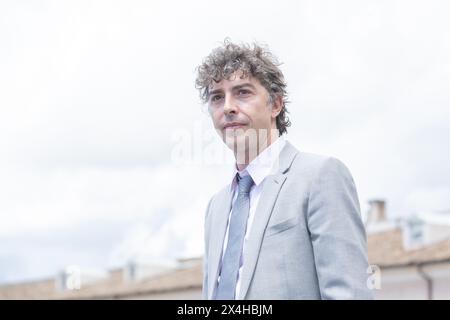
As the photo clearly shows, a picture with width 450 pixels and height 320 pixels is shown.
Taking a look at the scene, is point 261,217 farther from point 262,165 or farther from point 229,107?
point 229,107

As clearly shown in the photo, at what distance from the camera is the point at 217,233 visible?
318 cm

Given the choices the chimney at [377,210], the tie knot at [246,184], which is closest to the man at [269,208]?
the tie knot at [246,184]

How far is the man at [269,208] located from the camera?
2861 mm

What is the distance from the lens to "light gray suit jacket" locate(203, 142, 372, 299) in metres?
2.84

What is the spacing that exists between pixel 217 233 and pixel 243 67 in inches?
23.7

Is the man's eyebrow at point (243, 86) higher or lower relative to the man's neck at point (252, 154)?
higher

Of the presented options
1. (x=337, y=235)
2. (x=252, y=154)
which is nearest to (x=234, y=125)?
(x=252, y=154)

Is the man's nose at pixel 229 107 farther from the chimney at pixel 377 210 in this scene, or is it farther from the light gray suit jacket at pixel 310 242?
the chimney at pixel 377 210

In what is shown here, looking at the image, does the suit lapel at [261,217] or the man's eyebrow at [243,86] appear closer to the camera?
the suit lapel at [261,217]

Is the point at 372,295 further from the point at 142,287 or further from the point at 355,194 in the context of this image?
the point at 142,287

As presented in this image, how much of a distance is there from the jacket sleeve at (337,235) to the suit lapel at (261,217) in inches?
5.6

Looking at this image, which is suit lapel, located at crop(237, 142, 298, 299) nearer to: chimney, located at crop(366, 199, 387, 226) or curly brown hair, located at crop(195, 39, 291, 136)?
curly brown hair, located at crop(195, 39, 291, 136)

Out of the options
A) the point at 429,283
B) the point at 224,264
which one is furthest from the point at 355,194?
the point at 429,283

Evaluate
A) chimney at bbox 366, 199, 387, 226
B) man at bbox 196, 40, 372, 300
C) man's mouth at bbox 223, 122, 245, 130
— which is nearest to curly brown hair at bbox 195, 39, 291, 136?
man at bbox 196, 40, 372, 300
